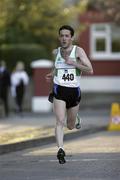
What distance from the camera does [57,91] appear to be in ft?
34.4

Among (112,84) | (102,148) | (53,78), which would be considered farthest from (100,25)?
(53,78)

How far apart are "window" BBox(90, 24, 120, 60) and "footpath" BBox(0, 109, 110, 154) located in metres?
7.88

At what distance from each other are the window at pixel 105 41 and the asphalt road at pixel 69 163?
17670 millimetres

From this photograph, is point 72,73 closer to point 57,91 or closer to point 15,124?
point 57,91

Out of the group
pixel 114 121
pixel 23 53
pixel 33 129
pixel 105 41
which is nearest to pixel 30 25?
pixel 23 53

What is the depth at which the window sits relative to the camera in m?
32.0

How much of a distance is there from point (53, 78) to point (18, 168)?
139 cm

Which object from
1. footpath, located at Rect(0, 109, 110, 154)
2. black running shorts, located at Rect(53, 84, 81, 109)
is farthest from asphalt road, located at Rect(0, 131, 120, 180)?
black running shorts, located at Rect(53, 84, 81, 109)

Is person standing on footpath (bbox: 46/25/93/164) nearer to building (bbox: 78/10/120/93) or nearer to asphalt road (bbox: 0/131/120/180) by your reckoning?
asphalt road (bbox: 0/131/120/180)

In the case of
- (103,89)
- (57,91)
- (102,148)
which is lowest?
(103,89)

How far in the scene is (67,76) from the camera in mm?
10445

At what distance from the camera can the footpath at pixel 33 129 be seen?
13.6m

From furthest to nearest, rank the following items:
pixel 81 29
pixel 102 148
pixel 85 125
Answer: pixel 81 29 → pixel 85 125 → pixel 102 148

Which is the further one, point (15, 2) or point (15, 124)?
point (15, 2)
